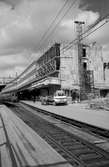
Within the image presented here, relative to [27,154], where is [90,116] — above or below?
above

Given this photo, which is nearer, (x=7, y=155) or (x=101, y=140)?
(x=7, y=155)

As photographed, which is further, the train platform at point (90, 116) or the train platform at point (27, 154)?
the train platform at point (90, 116)

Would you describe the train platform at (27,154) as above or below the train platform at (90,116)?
below

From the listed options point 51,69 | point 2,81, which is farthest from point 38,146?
point 2,81

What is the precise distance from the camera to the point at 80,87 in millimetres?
51406

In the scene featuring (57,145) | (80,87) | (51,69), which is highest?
(51,69)

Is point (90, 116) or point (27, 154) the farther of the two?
point (90, 116)

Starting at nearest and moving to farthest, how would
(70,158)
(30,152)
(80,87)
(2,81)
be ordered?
(70,158) → (30,152) → (80,87) → (2,81)

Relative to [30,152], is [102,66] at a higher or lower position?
higher

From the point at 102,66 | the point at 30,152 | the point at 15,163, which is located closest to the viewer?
the point at 15,163

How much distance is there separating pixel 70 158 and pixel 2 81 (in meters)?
105

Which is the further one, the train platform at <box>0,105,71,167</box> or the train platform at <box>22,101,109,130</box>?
the train platform at <box>22,101,109,130</box>

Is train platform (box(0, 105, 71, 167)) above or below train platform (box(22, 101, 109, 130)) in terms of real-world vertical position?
below

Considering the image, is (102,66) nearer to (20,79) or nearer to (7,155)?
(7,155)
